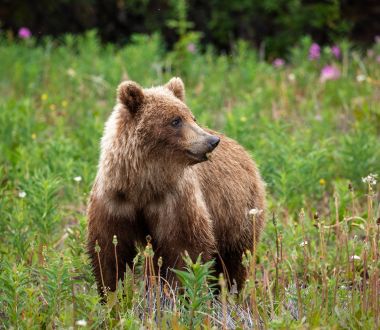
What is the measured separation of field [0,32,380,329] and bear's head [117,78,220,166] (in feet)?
1.91

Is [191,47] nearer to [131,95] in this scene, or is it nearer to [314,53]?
[314,53]

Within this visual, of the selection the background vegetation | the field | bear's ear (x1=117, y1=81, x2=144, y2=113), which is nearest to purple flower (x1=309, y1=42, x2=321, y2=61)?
the field

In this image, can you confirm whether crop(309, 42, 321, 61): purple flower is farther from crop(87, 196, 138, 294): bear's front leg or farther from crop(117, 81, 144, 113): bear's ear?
crop(87, 196, 138, 294): bear's front leg

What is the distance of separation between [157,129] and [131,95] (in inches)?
9.5

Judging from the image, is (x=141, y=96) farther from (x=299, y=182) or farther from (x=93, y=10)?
(x=93, y=10)

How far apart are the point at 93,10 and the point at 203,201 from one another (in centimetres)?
886

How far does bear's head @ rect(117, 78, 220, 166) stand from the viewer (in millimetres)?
4289

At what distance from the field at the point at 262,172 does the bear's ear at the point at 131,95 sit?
86cm

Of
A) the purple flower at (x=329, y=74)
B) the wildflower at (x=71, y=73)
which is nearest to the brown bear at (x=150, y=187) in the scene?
the wildflower at (x=71, y=73)

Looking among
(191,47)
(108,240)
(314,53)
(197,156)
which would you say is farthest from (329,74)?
(108,240)

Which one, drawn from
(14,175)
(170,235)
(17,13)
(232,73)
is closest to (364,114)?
(232,73)

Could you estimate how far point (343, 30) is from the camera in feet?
39.1

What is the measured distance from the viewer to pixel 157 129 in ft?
14.2

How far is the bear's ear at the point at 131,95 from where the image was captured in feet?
14.2
